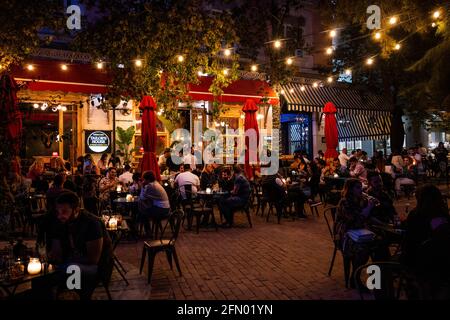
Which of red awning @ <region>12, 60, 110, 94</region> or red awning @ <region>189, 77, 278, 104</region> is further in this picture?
red awning @ <region>189, 77, 278, 104</region>

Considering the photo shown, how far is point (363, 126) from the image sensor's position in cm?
2161

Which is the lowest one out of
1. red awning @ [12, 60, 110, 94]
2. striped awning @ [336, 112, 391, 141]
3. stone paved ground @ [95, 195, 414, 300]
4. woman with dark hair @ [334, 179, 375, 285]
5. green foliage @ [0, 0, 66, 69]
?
stone paved ground @ [95, 195, 414, 300]

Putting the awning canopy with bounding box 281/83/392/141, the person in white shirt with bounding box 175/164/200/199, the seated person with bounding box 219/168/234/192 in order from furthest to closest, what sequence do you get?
the awning canopy with bounding box 281/83/392/141 → the seated person with bounding box 219/168/234/192 → the person in white shirt with bounding box 175/164/200/199

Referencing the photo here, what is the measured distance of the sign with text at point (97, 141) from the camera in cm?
1441

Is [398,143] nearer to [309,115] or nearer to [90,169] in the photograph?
[309,115]

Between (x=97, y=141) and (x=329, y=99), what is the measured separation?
10269 mm

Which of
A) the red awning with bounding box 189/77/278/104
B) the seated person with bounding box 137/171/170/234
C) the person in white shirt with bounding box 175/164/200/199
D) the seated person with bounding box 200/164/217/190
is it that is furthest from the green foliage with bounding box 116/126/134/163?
the seated person with bounding box 137/171/170/234

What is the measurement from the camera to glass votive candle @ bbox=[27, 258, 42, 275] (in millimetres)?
3699

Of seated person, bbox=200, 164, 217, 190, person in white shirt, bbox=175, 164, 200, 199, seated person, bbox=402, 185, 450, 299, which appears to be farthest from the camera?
seated person, bbox=200, 164, 217, 190

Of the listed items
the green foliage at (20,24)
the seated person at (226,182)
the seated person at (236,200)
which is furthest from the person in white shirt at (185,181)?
the green foliage at (20,24)

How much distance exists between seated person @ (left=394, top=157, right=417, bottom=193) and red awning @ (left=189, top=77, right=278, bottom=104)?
17.7 feet

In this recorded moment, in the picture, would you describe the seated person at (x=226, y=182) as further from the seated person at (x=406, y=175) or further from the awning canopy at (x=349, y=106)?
the awning canopy at (x=349, y=106)

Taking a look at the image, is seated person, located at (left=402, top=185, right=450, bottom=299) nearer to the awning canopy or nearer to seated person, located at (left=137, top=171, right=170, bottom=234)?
seated person, located at (left=137, top=171, right=170, bottom=234)
